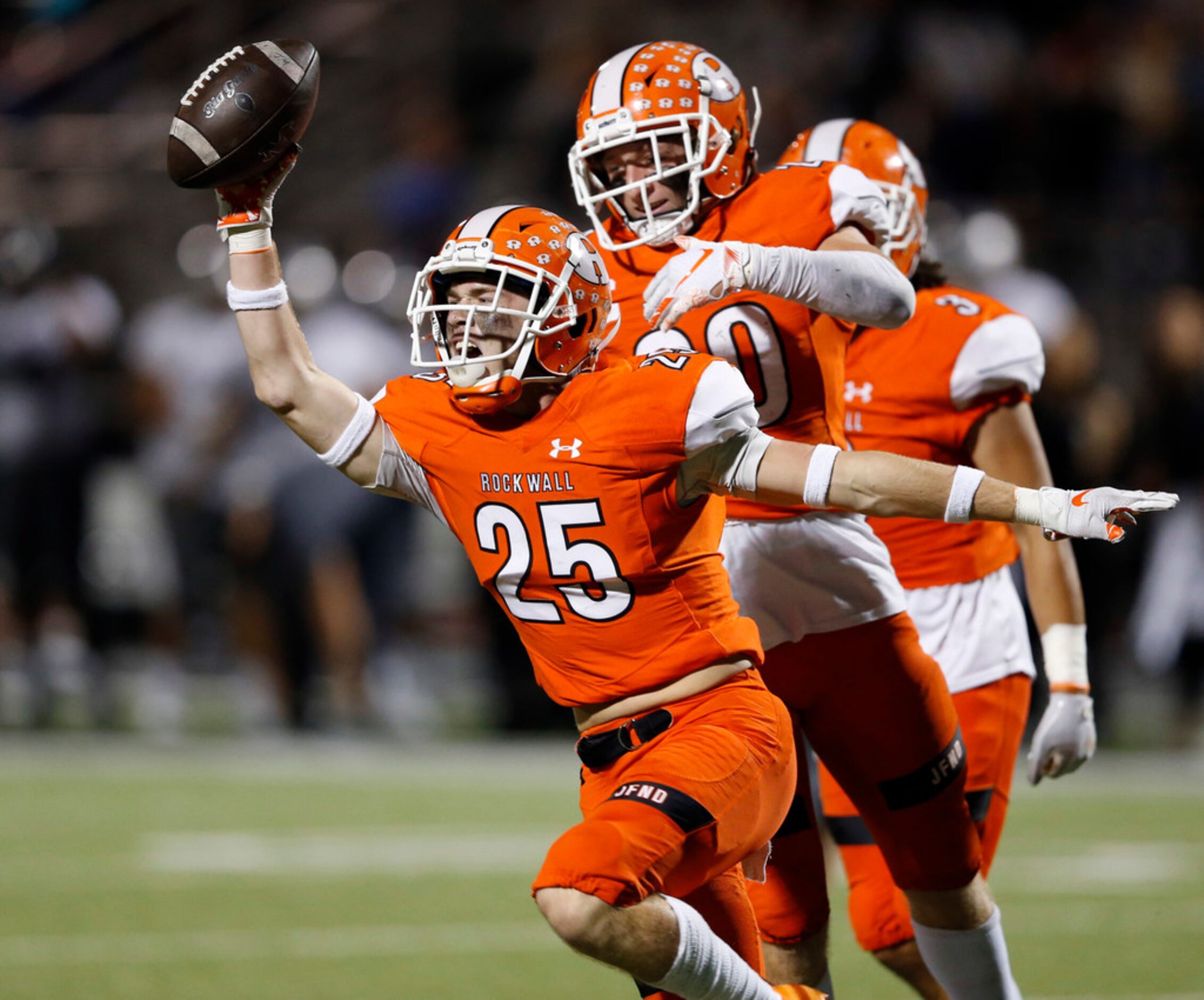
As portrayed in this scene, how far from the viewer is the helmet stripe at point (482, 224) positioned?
3.35 m

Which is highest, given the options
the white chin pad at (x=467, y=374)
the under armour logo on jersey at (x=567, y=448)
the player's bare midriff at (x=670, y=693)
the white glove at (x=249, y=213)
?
the white glove at (x=249, y=213)

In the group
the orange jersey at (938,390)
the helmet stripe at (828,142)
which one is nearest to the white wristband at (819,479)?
the orange jersey at (938,390)

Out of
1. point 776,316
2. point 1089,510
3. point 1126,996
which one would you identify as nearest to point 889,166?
point 776,316

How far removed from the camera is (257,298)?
3.40 m

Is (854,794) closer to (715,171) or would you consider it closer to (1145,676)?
(715,171)

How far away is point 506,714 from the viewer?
9.80 meters

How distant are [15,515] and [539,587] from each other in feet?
23.9

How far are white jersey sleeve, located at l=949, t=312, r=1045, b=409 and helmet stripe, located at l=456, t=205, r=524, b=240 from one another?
3.73ft

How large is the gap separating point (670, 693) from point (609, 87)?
49.9 inches

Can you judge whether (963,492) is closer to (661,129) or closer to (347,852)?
(661,129)

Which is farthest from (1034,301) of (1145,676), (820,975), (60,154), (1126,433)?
(60,154)

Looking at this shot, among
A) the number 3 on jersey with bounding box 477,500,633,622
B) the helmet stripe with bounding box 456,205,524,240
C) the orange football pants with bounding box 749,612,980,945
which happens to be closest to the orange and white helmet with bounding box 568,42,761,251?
the helmet stripe with bounding box 456,205,524,240

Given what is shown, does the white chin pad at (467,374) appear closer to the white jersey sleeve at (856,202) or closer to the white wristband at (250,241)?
the white wristband at (250,241)

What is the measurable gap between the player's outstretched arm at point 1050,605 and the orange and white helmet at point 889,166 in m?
0.44
